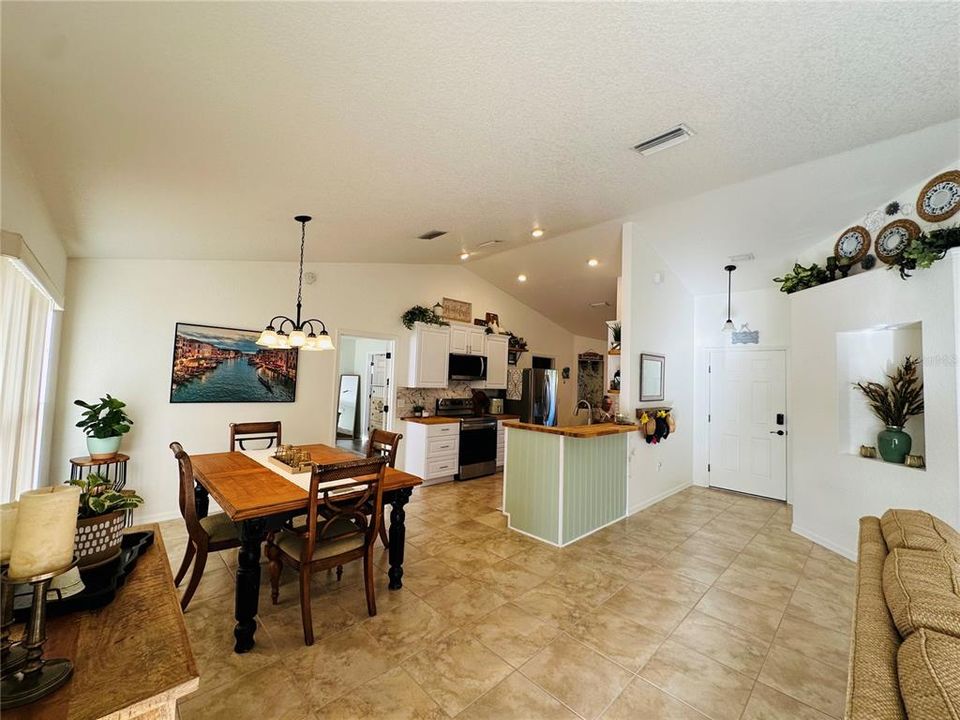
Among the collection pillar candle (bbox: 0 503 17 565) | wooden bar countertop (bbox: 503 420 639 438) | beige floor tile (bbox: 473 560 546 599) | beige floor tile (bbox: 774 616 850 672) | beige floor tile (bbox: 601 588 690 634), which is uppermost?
pillar candle (bbox: 0 503 17 565)

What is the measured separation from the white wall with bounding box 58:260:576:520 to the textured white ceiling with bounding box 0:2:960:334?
0.83 meters

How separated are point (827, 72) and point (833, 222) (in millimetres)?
2581

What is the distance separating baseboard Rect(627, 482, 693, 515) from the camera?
446cm

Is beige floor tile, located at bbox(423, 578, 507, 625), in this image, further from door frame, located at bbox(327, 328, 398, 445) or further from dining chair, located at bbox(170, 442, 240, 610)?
door frame, located at bbox(327, 328, 398, 445)

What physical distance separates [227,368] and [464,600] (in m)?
3.33

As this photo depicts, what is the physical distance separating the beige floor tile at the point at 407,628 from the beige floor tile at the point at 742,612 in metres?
1.70

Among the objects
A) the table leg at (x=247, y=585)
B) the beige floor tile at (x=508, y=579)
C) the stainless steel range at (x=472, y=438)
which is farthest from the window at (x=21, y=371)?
the stainless steel range at (x=472, y=438)

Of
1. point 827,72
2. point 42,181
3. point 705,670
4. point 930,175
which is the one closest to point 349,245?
point 42,181

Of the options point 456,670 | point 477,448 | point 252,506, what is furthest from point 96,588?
point 477,448

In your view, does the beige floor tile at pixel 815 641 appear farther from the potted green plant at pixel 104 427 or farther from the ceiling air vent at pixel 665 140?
the potted green plant at pixel 104 427

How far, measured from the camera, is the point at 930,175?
3.15m

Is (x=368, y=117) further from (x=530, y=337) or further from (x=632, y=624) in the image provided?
(x=530, y=337)

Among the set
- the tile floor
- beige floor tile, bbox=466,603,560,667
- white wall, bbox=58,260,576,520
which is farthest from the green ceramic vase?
white wall, bbox=58,260,576,520

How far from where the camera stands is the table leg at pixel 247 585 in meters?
2.09
